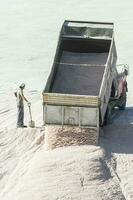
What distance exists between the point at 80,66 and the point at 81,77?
1.33 ft

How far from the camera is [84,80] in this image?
18250 millimetres

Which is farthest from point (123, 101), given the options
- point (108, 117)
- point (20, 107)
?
point (20, 107)

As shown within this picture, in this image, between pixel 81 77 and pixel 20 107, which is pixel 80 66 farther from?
pixel 20 107

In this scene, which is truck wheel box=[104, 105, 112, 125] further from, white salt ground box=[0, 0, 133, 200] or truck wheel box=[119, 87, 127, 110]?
truck wheel box=[119, 87, 127, 110]

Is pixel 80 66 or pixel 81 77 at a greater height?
pixel 80 66

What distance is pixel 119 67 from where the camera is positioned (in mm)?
24016

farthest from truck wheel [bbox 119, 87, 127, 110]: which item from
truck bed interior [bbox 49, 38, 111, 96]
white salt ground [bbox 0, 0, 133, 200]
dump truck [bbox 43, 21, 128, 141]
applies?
truck bed interior [bbox 49, 38, 111, 96]

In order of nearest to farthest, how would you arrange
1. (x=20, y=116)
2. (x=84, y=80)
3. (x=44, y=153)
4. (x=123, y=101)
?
(x=44, y=153) < (x=20, y=116) < (x=84, y=80) < (x=123, y=101)

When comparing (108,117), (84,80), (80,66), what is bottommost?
(108,117)

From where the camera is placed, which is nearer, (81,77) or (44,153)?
(44,153)

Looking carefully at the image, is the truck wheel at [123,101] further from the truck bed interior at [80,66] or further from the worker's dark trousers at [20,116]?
the worker's dark trousers at [20,116]

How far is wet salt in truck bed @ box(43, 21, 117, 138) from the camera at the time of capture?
16.2 metres

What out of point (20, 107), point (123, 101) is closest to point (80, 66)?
point (123, 101)

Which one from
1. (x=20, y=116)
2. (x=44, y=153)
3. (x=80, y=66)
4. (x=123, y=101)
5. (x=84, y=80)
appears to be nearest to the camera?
(x=44, y=153)
